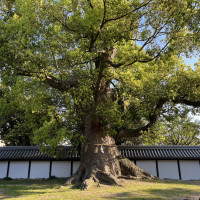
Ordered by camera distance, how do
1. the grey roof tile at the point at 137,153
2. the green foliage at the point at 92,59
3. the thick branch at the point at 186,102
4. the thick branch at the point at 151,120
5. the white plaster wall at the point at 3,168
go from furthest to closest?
the white plaster wall at the point at 3,168 < the grey roof tile at the point at 137,153 < the thick branch at the point at 186,102 < the thick branch at the point at 151,120 < the green foliage at the point at 92,59

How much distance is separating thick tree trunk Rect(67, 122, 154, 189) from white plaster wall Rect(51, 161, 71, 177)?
3723 mm

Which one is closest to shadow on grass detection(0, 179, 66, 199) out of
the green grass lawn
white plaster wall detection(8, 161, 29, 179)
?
the green grass lawn

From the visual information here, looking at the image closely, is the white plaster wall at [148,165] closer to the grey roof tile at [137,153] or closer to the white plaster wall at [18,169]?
the grey roof tile at [137,153]

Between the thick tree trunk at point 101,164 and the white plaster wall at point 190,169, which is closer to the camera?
the thick tree trunk at point 101,164

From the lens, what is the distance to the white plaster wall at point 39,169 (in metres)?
13.5

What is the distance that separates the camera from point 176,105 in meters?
11.3

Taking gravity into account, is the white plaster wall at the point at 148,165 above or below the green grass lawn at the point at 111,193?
above

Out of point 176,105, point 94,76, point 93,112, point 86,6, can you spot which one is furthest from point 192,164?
point 86,6

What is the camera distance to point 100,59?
9.54 meters

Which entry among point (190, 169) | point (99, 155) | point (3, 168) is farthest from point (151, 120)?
point (3, 168)

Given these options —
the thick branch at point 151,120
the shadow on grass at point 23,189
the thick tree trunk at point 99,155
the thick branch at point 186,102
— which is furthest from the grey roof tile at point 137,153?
the thick branch at point 186,102

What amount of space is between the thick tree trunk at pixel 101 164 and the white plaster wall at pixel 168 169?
8.99 feet

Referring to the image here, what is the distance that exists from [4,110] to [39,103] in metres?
3.15

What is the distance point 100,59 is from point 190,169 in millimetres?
9536
